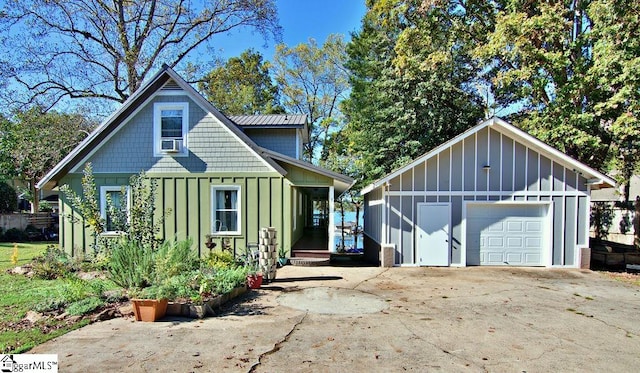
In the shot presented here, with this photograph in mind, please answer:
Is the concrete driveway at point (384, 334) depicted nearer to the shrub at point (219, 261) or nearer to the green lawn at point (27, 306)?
the green lawn at point (27, 306)

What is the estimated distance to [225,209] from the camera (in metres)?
11.7

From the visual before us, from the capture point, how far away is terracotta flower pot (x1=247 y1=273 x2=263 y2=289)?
8180mm

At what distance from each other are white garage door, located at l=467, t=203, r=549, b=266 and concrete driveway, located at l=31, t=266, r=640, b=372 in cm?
297

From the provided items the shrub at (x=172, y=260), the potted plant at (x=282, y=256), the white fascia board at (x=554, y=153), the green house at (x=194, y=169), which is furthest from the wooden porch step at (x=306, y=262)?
the white fascia board at (x=554, y=153)

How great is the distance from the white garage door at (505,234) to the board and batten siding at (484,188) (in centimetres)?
36

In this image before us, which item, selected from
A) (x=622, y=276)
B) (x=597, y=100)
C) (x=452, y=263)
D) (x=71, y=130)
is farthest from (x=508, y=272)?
(x=71, y=130)

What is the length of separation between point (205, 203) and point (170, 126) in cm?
288

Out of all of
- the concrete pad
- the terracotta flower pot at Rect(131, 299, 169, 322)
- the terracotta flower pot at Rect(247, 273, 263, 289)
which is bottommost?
the concrete pad

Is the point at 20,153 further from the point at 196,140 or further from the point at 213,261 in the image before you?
the point at 213,261

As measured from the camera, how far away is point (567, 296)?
25.9 feet

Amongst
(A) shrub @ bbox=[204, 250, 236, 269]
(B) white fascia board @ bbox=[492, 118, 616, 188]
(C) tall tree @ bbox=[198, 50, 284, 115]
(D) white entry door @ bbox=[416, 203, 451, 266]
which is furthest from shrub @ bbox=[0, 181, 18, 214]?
(B) white fascia board @ bbox=[492, 118, 616, 188]

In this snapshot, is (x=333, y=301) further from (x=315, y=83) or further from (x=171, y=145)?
(x=315, y=83)

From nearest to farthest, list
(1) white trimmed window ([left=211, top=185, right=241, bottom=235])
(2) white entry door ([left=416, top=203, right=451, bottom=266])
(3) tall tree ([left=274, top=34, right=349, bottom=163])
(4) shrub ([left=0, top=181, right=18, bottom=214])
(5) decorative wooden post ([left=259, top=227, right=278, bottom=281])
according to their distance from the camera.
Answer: (5) decorative wooden post ([left=259, top=227, right=278, bottom=281])
(2) white entry door ([left=416, top=203, right=451, bottom=266])
(1) white trimmed window ([left=211, top=185, right=241, bottom=235])
(4) shrub ([left=0, top=181, right=18, bottom=214])
(3) tall tree ([left=274, top=34, right=349, bottom=163])

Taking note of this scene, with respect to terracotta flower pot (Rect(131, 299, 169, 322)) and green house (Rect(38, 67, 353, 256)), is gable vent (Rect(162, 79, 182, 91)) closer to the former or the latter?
green house (Rect(38, 67, 353, 256))
